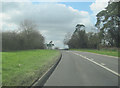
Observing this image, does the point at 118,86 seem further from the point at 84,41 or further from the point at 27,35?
the point at 84,41

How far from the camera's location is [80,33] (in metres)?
120

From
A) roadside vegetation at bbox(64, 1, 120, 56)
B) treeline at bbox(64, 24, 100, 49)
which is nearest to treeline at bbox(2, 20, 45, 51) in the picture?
roadside vegetation at bbox(64, 1, 120, 56)

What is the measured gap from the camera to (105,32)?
5988 centimetres

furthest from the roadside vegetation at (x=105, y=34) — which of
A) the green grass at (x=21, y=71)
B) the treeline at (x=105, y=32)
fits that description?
the green grass at (x=21, y=71)

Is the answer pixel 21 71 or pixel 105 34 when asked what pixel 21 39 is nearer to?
pixel 105 34

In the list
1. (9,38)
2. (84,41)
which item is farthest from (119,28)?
(84,41)

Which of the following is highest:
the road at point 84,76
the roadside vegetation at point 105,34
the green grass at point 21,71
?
the roadside vegetation at point 105,34

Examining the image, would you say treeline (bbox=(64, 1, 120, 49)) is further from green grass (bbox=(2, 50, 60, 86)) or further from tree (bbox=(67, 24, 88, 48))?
green grass (bbox=(2, 50, 60, 86))

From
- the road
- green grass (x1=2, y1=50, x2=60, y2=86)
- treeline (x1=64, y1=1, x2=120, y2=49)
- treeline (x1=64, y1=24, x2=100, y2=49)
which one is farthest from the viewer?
treeline (x1=64, y1=24, x2=100, y2=49)

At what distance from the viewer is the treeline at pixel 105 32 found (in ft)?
149

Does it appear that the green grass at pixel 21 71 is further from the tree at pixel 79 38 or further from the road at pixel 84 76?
the tree at pixel 79 38

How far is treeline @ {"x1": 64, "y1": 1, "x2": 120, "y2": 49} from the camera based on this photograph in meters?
45.6

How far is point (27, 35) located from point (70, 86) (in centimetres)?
6458

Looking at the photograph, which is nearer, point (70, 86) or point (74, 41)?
point (70, 86)
